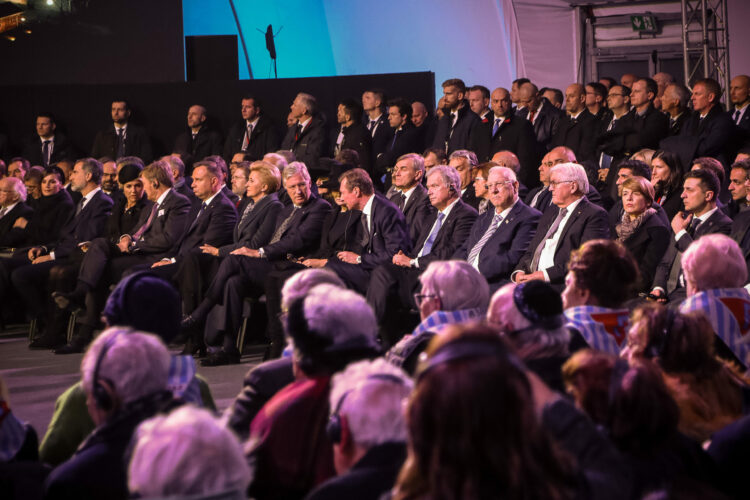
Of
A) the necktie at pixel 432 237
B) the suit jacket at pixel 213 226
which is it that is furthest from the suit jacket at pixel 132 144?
the necktie at pixel 432 237

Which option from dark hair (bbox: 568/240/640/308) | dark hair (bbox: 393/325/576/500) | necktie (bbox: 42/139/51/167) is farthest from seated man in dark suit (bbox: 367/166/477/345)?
necktie (bbox: 42/139/51/167)

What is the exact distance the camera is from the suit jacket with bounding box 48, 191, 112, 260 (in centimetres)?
763

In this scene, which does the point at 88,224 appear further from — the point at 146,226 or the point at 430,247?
the point at 430,247

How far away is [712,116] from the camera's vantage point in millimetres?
7051

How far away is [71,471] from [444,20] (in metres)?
9.92

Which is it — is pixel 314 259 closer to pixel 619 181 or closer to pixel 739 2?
pixel 619 181

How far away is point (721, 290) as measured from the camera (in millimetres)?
3393

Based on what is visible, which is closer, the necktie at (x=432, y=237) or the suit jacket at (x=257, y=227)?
the necktie at (x=432, y=237)

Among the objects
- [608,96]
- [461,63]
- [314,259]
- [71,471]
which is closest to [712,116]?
[608,96]

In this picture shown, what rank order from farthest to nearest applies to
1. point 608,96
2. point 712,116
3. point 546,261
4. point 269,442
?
point 608,96, point 712,116, point 546,261, point 269,442

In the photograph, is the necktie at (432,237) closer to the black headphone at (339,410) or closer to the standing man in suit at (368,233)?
the standing man in suit at (368,233)

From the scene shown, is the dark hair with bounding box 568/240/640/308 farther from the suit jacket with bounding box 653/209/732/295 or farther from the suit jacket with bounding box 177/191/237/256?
the suit jacket with bounding box 177/191/237/256

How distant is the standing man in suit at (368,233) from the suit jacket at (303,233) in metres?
0.23

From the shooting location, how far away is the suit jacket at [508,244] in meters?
5.73
